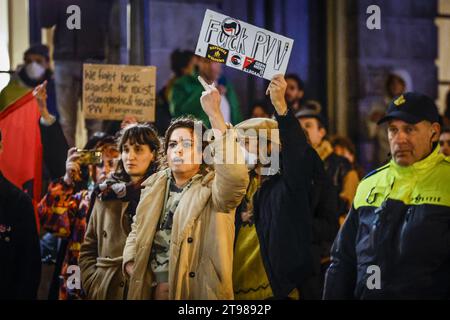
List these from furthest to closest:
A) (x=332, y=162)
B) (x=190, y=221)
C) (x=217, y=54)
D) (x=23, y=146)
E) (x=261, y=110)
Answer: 1. (x=332, y=162)
2. (x=23, y=146)
3. (x=261, y=110)
4. (x=217, y=54)
5. (x=190, y=221)

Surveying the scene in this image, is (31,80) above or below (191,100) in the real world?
above

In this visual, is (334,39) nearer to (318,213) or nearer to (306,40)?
(306,40)

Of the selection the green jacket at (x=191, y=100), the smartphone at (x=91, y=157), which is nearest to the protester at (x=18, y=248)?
the smartphone at (x=91, y=157)

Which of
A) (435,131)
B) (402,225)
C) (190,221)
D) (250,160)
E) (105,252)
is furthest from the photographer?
(105,252)

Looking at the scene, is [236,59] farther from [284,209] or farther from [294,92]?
[284,209]

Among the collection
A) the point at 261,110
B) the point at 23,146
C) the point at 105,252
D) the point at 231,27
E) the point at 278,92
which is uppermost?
the point at 231,27

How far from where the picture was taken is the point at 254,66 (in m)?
5.88

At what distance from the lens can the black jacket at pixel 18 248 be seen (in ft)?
20.1

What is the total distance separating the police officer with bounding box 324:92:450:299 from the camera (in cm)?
517

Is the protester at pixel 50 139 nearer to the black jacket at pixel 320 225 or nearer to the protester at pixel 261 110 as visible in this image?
A: the protester at pixel 261 110

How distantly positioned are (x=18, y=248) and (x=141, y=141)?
3.63 ft

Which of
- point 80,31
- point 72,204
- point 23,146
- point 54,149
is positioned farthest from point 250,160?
point 23,146

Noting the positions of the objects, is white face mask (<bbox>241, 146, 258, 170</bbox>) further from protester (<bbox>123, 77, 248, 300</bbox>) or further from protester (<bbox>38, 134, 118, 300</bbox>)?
protester (<bbox>38, 134, 118, 300</bbox>)

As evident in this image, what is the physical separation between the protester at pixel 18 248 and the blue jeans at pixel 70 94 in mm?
539
